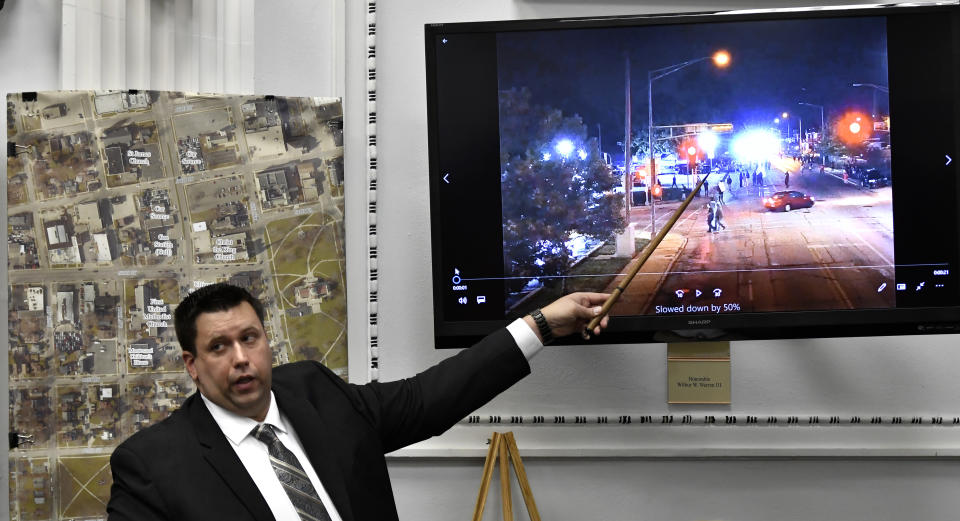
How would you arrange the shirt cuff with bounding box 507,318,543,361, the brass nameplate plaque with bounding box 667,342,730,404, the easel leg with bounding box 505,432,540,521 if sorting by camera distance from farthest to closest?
the brass nameplate plaque with bounding box 667,342,730,404 → the easel leg with bounding box 505,432,540,521 → the shirt cuff with bounding box 507,318,543,361

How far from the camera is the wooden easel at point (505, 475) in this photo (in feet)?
9.96

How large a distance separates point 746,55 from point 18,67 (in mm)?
2439

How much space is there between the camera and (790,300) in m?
2.98

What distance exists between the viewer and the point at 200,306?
2352 millimetres

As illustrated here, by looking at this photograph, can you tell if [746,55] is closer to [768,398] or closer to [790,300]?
[790,300]

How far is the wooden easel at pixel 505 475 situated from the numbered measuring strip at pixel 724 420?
0.15m

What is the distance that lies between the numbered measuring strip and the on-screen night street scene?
0.46 metres

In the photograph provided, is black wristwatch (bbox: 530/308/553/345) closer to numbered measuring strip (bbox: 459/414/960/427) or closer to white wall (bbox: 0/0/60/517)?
numbered measuring strip (bbox: 459/414/960/427)

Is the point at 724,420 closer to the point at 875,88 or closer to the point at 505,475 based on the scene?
the point at 505,475

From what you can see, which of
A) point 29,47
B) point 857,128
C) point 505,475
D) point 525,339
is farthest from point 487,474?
point 29,47

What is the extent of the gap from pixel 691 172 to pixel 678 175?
0.14 ft

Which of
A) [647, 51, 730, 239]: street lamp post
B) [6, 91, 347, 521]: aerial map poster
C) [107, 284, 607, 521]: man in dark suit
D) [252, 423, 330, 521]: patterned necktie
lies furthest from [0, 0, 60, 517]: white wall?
[647, 51, 730, 239]: street lamp post

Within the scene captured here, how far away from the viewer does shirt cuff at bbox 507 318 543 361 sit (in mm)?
2645

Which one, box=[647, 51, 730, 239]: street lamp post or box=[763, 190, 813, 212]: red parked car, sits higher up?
box=[647, 51, 730, 239]: street lamp post
